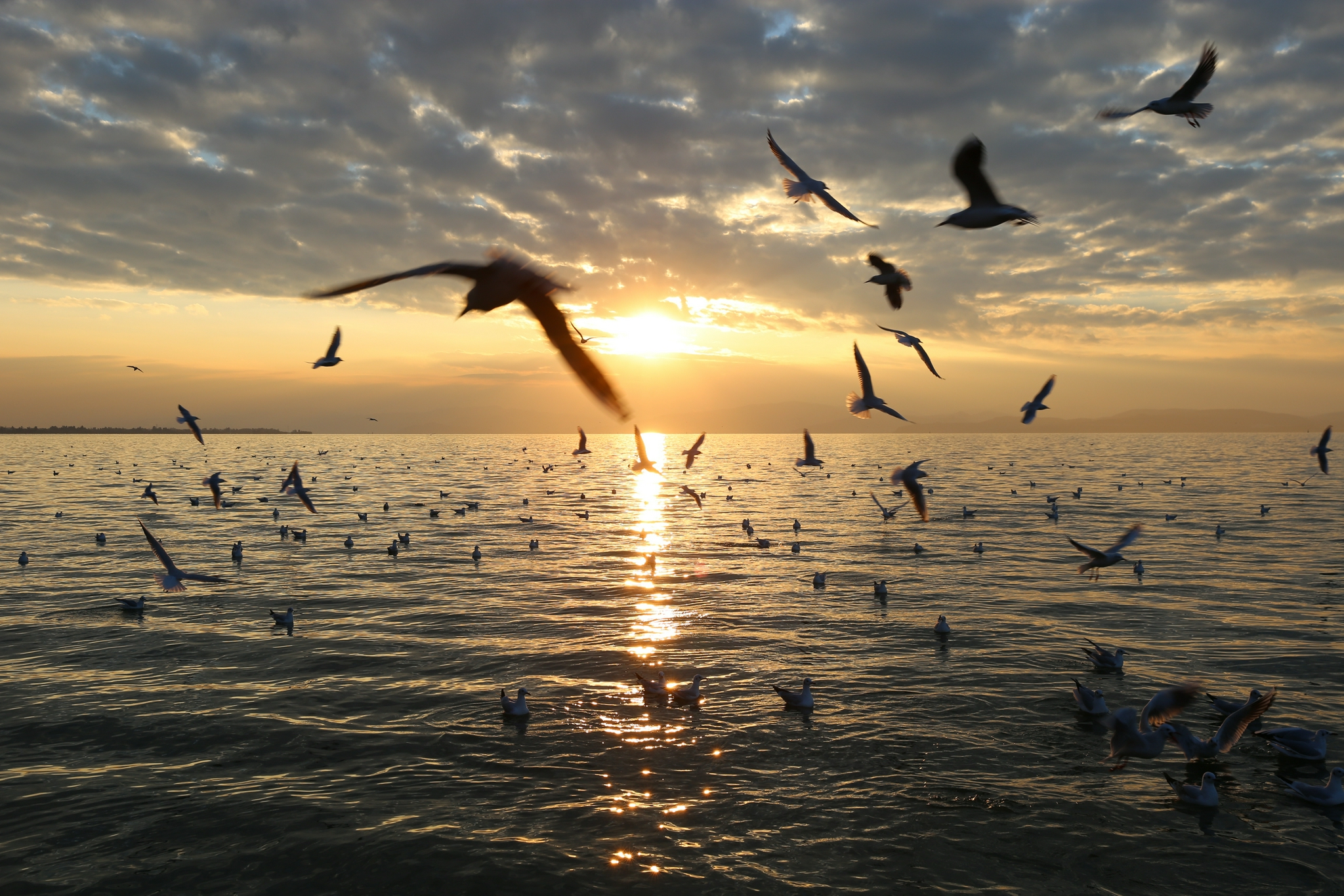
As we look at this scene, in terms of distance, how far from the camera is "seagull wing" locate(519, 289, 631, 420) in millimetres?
2896

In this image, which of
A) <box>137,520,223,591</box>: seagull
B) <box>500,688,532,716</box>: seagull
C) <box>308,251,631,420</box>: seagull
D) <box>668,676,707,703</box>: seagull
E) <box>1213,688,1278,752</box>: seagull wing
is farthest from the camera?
<box>668,676,707,703</box>: seagull

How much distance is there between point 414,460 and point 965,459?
283 ft

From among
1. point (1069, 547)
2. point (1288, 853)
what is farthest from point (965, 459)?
point (1288, 853)

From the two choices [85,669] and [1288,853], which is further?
[85,669]

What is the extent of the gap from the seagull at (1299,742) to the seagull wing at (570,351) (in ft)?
46.4

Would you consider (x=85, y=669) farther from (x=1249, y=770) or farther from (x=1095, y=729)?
(x=1249, y=770)

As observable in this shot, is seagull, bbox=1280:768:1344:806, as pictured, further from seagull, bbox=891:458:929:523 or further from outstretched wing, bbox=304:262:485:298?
outstretched wing, bbox=304:262:485:298

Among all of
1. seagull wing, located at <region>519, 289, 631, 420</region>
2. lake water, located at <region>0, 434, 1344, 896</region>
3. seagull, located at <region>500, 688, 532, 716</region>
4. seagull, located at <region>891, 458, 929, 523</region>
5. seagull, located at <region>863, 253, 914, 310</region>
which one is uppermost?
seagull, located at <region>863, 253, 914, 310</region>

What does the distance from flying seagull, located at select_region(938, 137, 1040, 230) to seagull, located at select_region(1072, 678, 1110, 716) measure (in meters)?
9.98

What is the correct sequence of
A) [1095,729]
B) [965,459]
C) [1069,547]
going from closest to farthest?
[1095,729]
[1069,547]
[965,459]

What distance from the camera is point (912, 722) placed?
1315 centimetres

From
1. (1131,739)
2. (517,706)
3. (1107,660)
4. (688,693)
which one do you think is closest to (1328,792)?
(1131,739)

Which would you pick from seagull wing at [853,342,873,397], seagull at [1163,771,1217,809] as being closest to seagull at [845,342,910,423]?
seagull wing at [853,342,873,397]

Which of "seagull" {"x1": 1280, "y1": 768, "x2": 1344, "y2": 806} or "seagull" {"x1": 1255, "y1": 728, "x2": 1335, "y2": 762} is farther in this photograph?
"seagull" {"x1": 1255, "y1": 728, "x2": 1335, "y2": 762}
